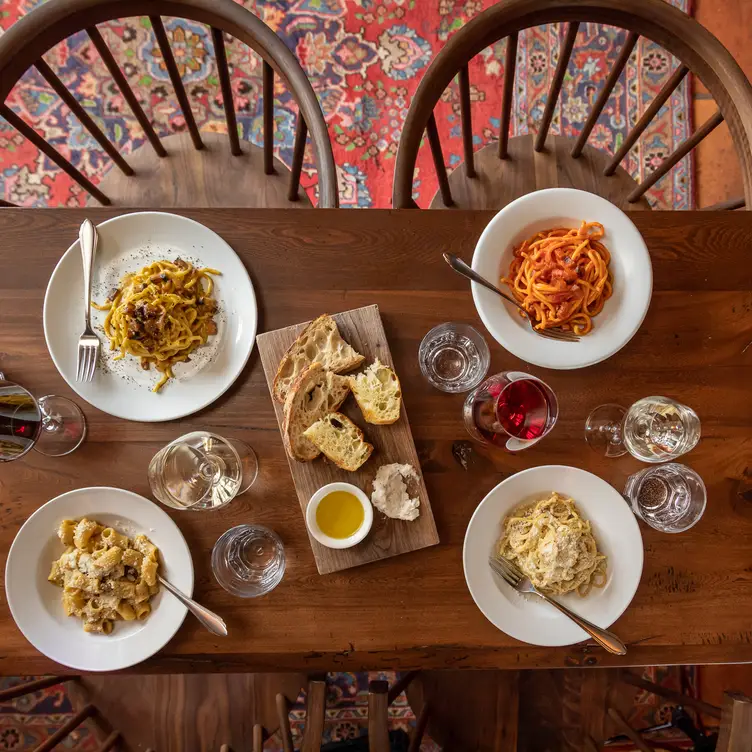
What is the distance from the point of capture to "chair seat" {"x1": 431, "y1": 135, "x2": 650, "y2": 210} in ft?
6.18

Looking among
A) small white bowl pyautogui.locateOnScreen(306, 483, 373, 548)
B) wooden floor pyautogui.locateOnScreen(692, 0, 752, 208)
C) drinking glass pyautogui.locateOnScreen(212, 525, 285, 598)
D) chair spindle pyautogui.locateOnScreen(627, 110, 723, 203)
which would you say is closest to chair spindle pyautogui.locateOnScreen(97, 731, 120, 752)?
drinking glass pyautogui.locateOnScreen(212, 525, 285, 598)

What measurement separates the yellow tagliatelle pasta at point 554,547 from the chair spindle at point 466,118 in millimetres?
990

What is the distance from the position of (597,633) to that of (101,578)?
1.10 metres

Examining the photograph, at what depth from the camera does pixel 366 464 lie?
142 cm

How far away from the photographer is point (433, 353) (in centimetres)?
146

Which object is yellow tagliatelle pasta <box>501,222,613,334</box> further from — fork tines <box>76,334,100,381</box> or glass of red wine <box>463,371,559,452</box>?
fork tines <box>76,334,100,381</box>

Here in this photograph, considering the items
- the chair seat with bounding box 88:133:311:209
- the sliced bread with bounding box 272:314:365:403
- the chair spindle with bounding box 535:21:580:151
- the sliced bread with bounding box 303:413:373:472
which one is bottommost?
the sliced bread with bounding box 303:413:373:472

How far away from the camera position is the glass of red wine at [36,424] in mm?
1290

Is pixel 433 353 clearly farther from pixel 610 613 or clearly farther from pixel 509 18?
pixel 509 18

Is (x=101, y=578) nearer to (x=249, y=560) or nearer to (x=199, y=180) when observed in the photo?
(x=249, y=560)

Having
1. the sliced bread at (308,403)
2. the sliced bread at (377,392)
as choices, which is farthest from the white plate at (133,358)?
the sliced bread at (377,392)

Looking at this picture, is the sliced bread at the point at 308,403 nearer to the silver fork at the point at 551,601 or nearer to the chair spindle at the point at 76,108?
the silver fork at the point at 551,601

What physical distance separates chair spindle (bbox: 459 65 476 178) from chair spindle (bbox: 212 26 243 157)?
60 centimetres

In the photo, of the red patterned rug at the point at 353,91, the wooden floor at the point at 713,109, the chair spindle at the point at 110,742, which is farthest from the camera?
the wooden floor at the point at 713,109
